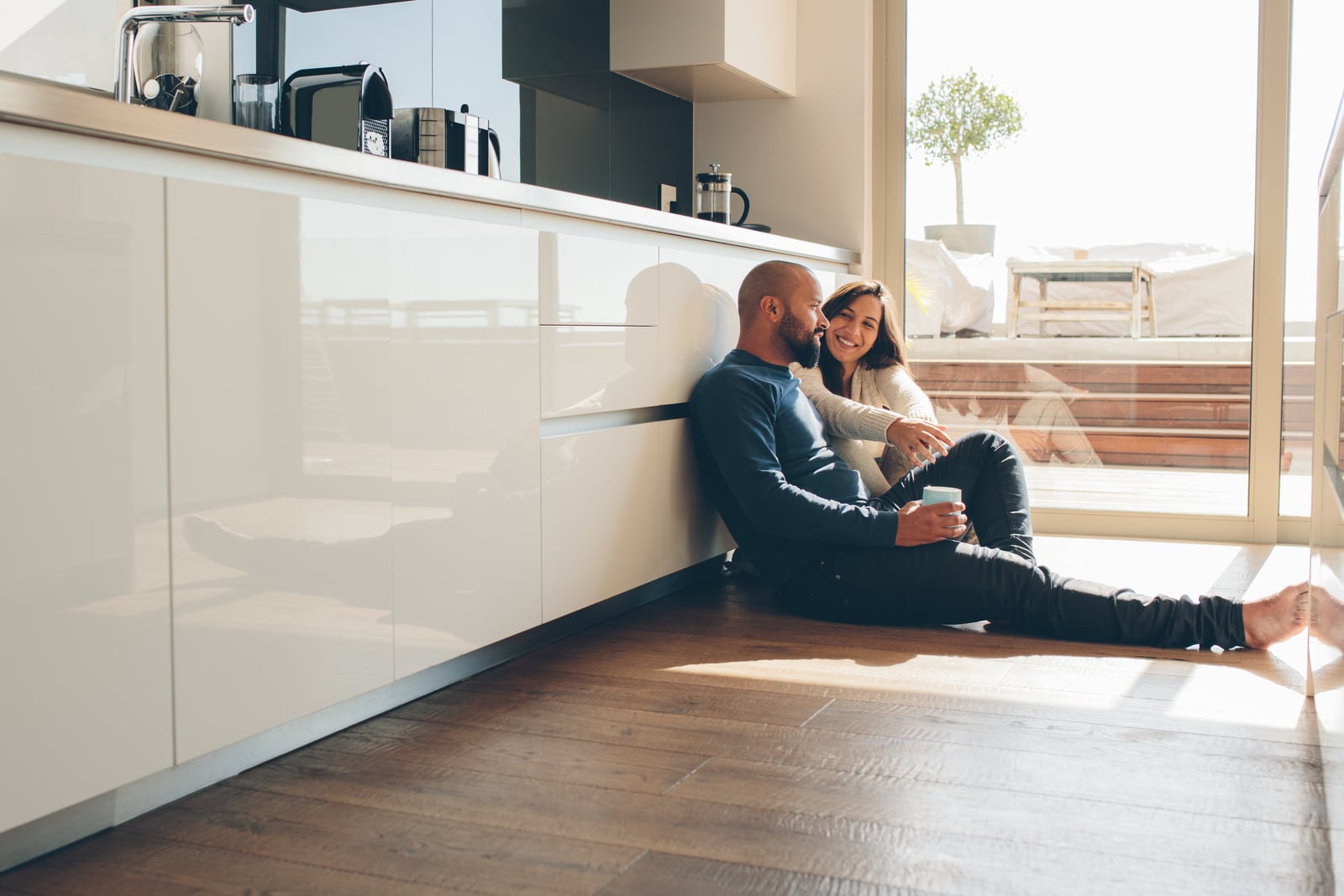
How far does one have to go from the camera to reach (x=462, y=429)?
2146 millimetres

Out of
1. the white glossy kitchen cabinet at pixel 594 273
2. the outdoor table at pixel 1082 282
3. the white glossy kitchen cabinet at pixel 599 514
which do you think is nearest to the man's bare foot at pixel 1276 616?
the white glossy kitchen cabinet at pixel 599 514

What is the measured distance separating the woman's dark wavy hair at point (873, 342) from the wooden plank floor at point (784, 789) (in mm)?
1163

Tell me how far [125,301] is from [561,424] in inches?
43.4

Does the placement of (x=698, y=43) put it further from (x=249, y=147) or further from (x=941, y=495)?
(x=249, y=147)

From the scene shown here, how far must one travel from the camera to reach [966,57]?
4.39m

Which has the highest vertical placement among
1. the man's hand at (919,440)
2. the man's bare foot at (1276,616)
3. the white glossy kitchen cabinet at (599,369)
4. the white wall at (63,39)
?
the white wall at (63,39)

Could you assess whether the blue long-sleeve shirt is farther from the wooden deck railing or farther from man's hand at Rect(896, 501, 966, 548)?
the wooden deck railing

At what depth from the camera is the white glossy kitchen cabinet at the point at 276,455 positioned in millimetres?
1615

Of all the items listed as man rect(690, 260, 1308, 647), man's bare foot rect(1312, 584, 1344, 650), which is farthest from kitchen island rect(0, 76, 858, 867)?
man's bare foot rect(1312, 584, 1344, 650)

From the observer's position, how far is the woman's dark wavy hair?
3.57 metres

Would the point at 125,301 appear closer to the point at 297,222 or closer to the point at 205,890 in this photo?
the point at 297,222

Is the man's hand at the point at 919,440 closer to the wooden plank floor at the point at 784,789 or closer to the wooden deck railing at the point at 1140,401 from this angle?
the wooden plank floor at the point at 784,789

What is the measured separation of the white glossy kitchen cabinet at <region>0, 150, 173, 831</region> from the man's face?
5.96 ft

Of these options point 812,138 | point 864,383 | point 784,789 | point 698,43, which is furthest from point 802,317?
point 784,789
